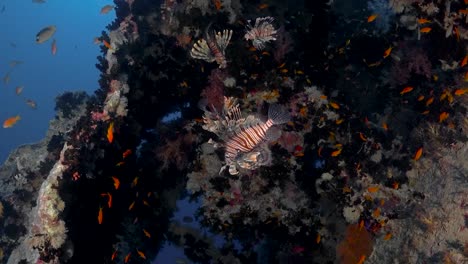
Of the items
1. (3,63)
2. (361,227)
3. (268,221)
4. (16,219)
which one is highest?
(3,63)

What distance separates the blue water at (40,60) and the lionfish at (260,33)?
74.2 metres

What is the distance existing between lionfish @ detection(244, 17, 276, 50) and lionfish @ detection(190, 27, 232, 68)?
1.27 feet

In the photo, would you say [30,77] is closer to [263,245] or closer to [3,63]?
[3,63]

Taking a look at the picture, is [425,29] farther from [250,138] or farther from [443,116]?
[250,138]

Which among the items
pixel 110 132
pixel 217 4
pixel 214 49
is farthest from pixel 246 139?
pixel 217 4

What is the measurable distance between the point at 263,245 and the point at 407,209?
320cm

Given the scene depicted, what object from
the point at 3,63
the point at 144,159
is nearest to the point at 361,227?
the point at 144,159

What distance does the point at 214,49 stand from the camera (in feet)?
20.9

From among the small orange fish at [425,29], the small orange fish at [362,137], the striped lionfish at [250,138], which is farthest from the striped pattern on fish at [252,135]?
the small orange fish at [425,29]

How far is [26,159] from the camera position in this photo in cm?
1227

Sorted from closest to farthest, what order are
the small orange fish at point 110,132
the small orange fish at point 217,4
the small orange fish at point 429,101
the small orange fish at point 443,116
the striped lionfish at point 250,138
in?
1. the striped lionfish at point 250,138
2. the small orange fish at point 443,116
3. the small orange fish at point 429,101
4. the small orange fish at point 110,132
5. the small orange fish at point 217,4

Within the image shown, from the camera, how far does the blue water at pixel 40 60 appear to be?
275 ft

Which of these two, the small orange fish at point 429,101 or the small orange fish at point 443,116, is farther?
the small orange fish at point 429,101

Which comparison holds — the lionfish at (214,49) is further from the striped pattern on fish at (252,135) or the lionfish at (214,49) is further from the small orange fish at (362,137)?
the small orange fish at (362,137)
